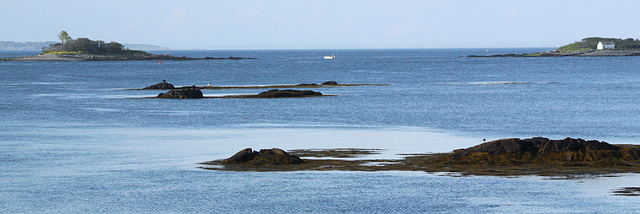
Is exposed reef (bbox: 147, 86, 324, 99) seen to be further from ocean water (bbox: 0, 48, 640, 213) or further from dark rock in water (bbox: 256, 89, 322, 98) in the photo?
ocean water (bbox: 0, 48, 640, 213)

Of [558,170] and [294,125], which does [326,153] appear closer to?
[558,170]

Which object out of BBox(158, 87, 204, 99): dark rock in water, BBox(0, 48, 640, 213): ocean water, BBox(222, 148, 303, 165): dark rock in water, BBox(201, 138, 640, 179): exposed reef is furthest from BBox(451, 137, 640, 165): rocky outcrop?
BBox(158, 87, 204, 99): dark rock in water

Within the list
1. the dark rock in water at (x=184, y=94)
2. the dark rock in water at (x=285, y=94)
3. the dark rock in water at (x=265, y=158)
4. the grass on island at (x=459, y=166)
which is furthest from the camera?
the dark rock in water at (x=285, y=94)

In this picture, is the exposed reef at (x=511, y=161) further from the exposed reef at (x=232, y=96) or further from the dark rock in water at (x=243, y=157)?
the exposed reef at (x=232, y=96)

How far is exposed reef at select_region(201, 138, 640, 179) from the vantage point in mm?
31859

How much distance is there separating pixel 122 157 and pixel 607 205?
19640mm

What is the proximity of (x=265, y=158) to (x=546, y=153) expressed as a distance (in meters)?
10.1

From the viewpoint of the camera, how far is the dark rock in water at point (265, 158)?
3344cm

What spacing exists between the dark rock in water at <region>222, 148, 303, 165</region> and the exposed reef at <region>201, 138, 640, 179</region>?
225mm

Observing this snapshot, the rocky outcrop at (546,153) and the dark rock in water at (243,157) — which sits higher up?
the rocky outcrop at (546,153)

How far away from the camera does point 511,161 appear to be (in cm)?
3275

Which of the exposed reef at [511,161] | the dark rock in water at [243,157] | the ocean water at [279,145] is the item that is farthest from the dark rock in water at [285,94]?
the dark rock in water at [243,157]

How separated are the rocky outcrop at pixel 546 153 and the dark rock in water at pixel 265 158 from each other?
593cm

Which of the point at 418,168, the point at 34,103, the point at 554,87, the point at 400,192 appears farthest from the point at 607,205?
the point at 554,87
